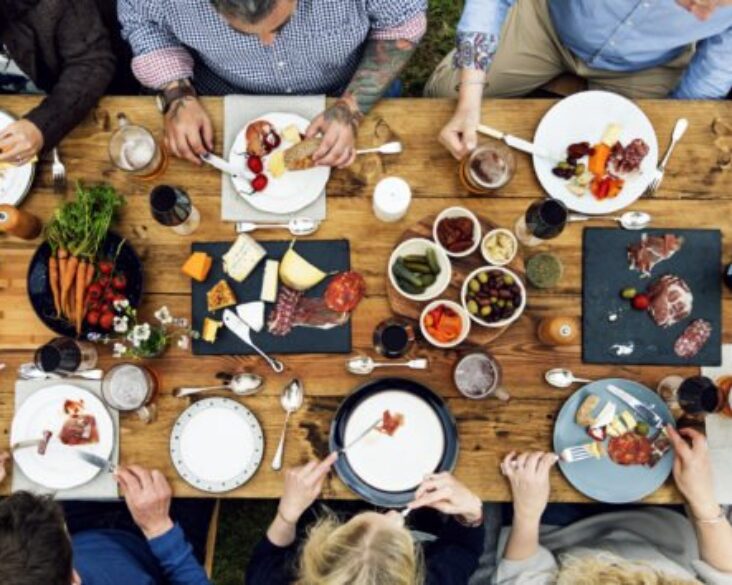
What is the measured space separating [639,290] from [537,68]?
109 centimetres

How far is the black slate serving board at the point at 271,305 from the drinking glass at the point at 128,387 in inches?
6.3

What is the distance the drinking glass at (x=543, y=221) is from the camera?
1.83 metres

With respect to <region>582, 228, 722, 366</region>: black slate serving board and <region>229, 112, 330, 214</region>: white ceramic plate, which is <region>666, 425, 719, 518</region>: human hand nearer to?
<region>582, 228, 722, 366</region>: black slate serving board

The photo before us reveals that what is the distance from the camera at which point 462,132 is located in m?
1.97

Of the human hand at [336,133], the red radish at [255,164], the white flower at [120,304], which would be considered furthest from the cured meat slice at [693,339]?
the white flower at [120,304]

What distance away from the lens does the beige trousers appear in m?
2.49

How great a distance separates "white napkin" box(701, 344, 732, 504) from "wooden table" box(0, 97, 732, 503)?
0.43 feet

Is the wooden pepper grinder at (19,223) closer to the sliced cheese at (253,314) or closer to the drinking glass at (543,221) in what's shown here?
the sliced cheese at (253,314)

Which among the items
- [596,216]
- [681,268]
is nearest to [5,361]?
[596,216]

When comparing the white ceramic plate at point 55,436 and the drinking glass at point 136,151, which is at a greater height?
the drinking glass at point 136,151

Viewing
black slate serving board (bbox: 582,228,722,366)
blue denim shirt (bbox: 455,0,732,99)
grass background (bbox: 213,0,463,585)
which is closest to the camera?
black slate serving board (bbox: 582,228,722,366)

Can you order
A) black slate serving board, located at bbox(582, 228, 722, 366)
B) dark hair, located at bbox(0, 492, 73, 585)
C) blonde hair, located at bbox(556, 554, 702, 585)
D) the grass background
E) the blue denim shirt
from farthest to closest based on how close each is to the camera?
the grass background < the blue denim shirt < black slate serving board, located at bbox(582, 228, 722, 366) < blonde hair, located at bbox(556, 554, 702, 585) < dark hair, located at bbox(0, 492, 73, 585)

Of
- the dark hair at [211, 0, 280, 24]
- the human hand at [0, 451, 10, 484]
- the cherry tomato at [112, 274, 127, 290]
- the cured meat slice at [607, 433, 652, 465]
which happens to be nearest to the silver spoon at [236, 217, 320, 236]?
the cherry tomato at [112, 274, 127, 290]

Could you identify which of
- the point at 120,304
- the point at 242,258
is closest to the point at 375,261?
the point at 242,258
